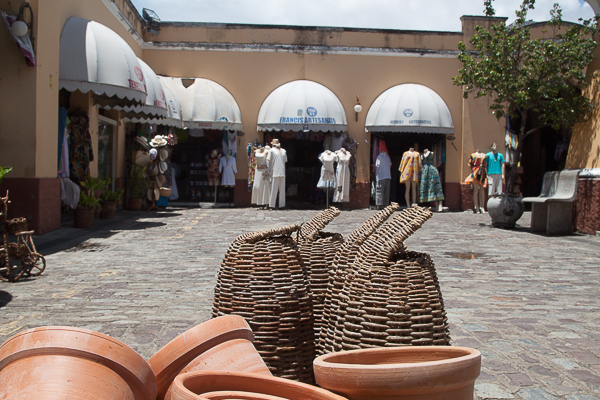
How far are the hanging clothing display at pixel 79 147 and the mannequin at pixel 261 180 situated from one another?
5.64 metres

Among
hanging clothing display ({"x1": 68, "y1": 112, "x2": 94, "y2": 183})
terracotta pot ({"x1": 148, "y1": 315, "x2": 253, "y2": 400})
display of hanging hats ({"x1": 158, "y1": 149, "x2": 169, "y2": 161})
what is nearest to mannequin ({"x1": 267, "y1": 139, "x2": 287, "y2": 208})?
display of hanging hats ({"x1": 158, "y1": 149, "x2": 169, "y2": 161})

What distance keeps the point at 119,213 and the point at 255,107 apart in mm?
6204

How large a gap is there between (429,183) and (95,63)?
1094 cm

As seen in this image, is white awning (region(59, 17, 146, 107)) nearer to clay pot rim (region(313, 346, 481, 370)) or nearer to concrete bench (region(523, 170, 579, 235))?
concrete bench (region(523, 170, 579, 235))

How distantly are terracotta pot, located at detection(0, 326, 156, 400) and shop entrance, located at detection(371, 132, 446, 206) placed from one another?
16.5 m

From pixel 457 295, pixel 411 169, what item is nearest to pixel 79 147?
pixel 457 295

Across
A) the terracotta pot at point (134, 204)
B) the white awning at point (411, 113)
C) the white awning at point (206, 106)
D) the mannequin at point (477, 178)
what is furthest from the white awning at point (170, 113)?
the mannequin at point (477, 178)

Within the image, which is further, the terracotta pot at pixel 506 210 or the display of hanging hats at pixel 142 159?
the display of hanging hats at pixel 142 159

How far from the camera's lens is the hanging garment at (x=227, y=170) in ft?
55.7

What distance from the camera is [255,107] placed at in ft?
58.1

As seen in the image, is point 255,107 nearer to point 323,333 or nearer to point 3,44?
point 3,44

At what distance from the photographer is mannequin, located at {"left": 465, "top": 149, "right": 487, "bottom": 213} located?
16.5m

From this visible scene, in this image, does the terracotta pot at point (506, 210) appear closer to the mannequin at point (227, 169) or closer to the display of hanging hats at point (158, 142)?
the mannequin at point (227, 169)

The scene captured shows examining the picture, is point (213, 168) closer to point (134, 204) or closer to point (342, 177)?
point (134, 204)
